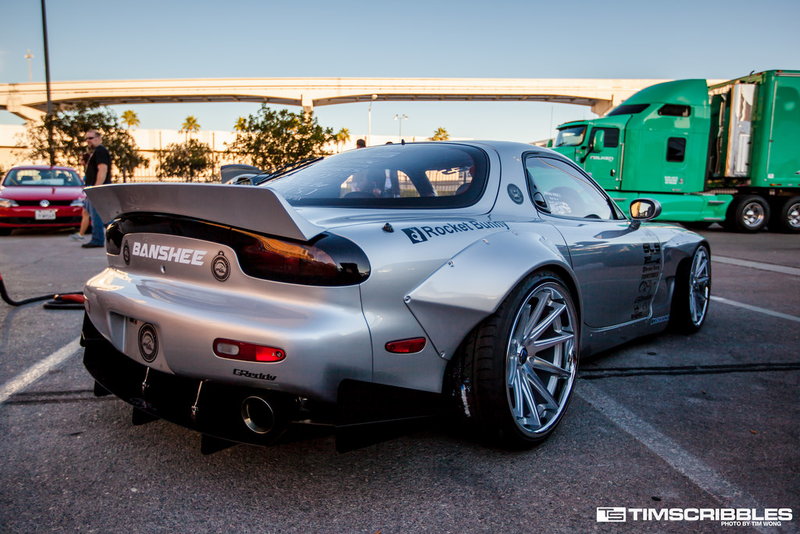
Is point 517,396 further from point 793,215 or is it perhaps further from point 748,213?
point 793,215

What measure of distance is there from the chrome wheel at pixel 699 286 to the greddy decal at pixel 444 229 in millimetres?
2443

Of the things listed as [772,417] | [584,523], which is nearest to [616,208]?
[772,417]

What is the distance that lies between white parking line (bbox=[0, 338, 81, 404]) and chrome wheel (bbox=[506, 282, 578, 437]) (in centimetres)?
236

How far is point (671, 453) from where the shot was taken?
2.50 metres

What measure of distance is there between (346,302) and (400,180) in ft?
3.22

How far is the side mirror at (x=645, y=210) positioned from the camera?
3914 millimetres

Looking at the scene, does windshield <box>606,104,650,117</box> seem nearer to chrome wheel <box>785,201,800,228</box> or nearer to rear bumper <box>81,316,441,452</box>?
chrome wheel <box>785,201,800,228</box>

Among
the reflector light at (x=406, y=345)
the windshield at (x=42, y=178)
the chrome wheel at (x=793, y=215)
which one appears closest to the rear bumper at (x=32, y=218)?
the windshield at (x=42, y=178)

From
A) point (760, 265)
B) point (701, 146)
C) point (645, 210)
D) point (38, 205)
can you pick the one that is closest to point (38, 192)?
point (38, 205)

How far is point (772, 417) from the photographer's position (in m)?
2.90

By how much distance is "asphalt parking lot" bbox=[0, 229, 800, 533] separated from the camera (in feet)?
6.48

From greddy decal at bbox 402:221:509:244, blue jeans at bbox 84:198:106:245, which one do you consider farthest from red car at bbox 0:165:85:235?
greddy decal at bbox 402:221:509:244

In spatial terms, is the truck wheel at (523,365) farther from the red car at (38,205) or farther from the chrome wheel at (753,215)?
the chrome wheel at (753,215)

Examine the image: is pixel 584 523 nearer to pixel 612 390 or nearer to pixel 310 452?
pixel 310 452
